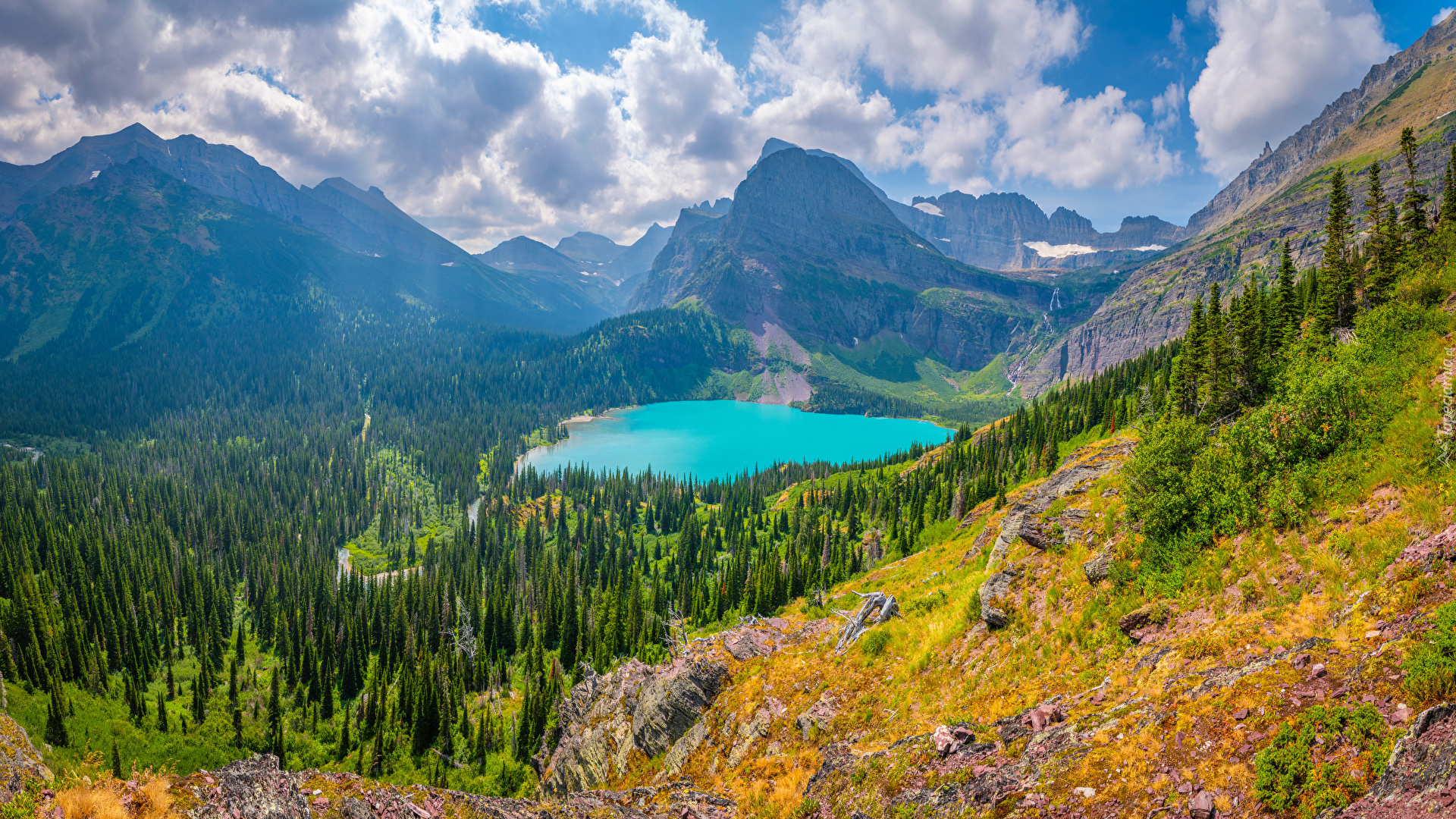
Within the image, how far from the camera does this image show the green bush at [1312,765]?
10500mm

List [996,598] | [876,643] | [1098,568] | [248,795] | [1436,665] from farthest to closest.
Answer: [876,643], [996,598], [1098,568], [248,795], [1436,665]

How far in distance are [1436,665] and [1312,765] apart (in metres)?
2.96

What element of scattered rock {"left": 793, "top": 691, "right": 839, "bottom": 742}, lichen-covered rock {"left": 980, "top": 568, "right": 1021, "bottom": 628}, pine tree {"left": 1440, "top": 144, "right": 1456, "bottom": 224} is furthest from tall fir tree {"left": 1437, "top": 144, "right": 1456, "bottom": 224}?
scattered rock {"left": 793, "top": 691, "right": 839, "bottom": 742}

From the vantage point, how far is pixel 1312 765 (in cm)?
1104

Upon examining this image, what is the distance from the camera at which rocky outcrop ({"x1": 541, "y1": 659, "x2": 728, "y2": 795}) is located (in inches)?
1304

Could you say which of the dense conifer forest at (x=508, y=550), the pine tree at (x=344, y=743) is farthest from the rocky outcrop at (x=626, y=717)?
the pine tree at (x=344, y=743)

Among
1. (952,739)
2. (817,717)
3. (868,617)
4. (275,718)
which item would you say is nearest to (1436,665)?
(952,739)

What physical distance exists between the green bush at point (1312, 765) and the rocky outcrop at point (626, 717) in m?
25.1

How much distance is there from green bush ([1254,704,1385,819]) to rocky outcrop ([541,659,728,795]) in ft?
82.2


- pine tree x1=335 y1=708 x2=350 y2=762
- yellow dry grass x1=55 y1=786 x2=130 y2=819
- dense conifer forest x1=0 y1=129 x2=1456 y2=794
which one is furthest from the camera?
pine tree x1=335 y1=708 x2=350 y2=762

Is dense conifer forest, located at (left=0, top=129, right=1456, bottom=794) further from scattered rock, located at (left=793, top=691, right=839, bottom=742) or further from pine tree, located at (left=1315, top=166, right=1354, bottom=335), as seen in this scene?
scattered rock, located at (left=793, top=691, right=839, bottom=742)

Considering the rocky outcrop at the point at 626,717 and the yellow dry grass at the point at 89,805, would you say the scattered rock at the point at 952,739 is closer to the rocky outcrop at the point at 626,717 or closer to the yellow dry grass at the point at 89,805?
the rocky outcrop at the point at 626,717

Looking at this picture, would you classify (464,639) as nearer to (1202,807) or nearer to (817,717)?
(817,717)

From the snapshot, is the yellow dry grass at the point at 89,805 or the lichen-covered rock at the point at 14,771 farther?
the lichen-covered rock at the point at 14,771
